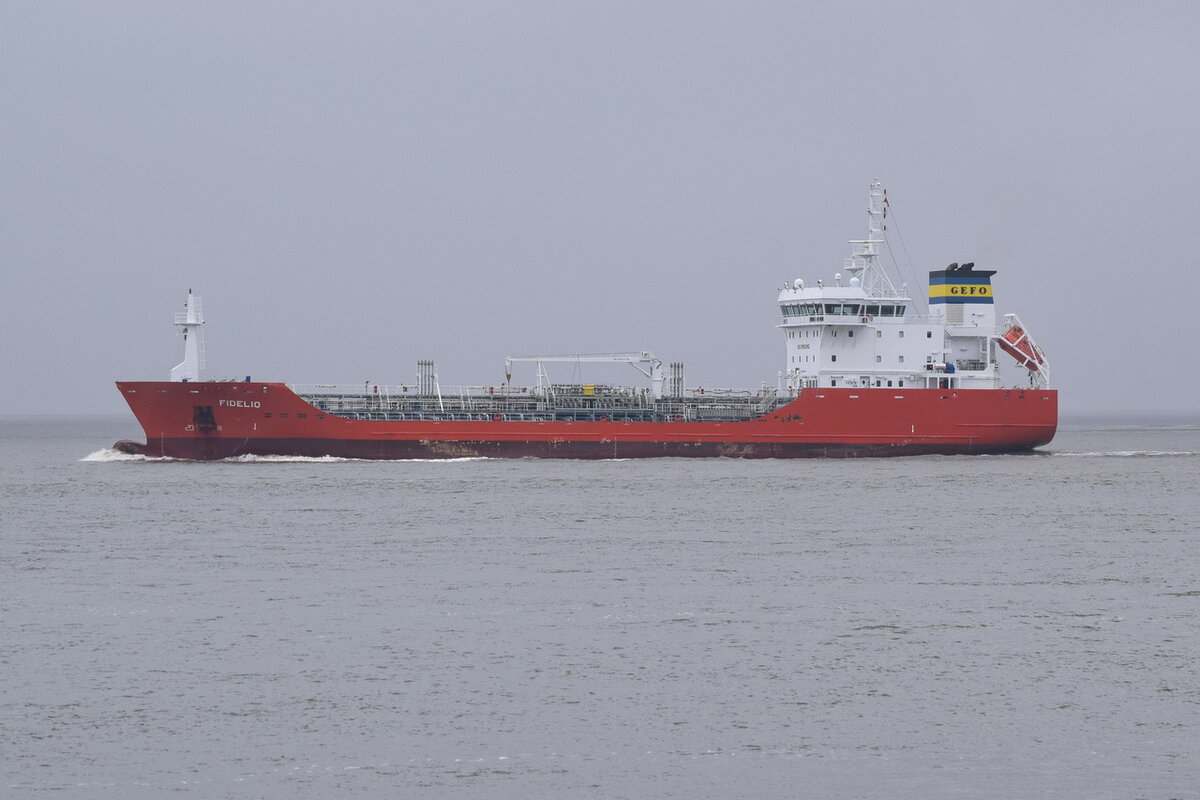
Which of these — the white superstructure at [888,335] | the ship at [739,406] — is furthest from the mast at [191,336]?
the white superstructure at [888,335]

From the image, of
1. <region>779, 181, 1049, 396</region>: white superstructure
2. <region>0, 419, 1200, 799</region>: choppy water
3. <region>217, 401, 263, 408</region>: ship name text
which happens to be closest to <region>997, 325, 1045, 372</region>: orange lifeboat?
<region>779, 181, 1049, 396</region>: white superstructure

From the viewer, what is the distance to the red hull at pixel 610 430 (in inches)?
1716

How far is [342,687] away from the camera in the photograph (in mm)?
15727

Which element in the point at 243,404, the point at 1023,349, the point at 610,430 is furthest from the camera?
the point at 1023,349

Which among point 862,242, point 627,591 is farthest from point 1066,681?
point 862,242

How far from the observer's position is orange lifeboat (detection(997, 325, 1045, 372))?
163 feet

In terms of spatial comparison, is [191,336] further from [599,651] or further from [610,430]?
[599,651]

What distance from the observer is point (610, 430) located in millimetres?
46312

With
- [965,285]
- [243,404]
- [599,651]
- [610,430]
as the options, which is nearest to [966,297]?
[965,285]

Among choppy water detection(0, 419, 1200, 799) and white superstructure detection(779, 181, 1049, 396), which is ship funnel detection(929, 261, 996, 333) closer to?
white superstructure detection(779, 181, 1049, 396)

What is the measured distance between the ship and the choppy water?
10.4 m

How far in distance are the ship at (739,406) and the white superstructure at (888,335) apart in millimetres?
51

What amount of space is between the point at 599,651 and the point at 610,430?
29.0 m

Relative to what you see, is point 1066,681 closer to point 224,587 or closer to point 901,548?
point 901,548
